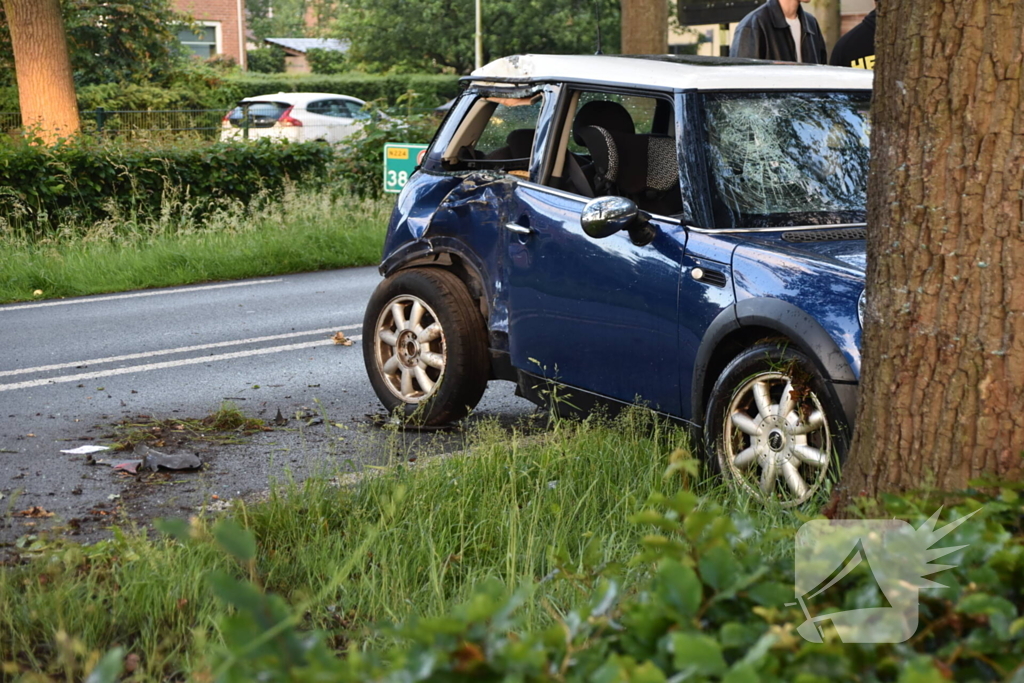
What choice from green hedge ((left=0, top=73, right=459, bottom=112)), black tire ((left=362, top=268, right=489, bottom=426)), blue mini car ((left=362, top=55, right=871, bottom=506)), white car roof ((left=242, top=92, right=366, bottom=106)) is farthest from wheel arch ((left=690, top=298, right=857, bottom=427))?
white car roof ((left=242, top=92, right=366, bottom=106))

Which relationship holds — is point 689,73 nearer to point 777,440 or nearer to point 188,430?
point 777,440

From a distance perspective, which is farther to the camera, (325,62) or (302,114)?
(325,62)

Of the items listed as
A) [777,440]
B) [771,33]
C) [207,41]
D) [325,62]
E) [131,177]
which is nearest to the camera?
[777,440]

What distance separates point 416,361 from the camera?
6711 millimetres

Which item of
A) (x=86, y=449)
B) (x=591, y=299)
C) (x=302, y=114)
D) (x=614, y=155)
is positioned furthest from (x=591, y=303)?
(x=302, y=114)

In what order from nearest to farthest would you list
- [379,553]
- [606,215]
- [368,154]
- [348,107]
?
[379,553]
[606,215]
[368,154]
[348,107]

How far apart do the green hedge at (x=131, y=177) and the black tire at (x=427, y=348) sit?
8055 millimetres

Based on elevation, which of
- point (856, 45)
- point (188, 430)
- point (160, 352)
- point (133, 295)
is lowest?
point (133, 295)

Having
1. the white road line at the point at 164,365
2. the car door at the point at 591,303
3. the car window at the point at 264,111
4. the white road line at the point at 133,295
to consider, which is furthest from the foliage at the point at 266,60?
the car door at the point at 591,303

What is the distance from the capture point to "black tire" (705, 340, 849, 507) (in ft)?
14.5

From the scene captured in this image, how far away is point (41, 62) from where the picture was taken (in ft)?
60.7

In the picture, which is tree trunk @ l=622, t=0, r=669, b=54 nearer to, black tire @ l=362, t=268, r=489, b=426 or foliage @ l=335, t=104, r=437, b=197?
foliage @ l=335, t=104, r=437, b=197

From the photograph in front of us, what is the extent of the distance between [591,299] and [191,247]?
9.19 metres

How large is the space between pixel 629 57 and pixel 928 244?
9.96 feet
